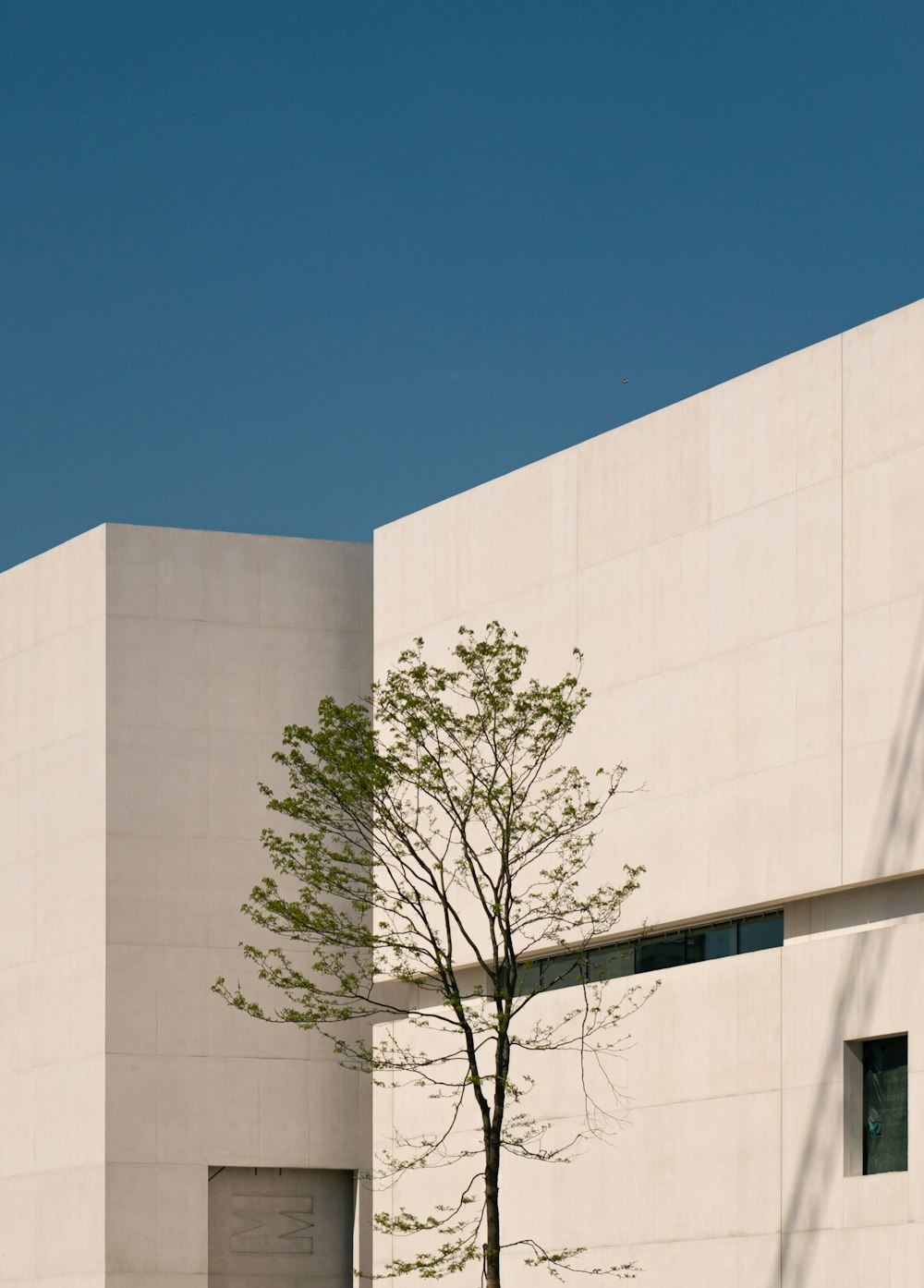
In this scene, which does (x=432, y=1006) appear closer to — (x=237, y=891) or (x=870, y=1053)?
(x=237, y=891)

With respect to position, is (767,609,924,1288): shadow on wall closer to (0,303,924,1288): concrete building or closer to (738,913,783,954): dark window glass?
(0,303,924,1288): concrete building

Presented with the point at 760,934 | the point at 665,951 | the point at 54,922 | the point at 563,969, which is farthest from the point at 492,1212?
the point at 54,922

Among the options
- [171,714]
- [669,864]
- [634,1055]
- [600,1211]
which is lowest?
[600,1211]

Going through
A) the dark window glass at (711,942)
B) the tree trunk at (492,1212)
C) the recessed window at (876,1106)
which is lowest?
the tree trunk at (492,1212)

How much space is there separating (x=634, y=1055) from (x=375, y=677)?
9.21 meters

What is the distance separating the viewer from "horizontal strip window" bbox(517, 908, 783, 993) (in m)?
28.7

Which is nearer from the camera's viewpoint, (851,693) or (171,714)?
(851,693)

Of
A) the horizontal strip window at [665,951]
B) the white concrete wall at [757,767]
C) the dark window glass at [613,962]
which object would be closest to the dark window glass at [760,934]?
the horizontal strip window at [665,951]

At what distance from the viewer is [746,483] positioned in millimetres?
29141

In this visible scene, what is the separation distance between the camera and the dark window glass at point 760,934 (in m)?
28.5

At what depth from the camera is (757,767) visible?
2847 cm

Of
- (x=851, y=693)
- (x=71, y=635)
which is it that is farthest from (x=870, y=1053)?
(x=71, y=635)

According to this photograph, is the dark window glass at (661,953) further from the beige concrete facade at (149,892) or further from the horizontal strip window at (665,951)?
the beige concrete facade at (149,892)

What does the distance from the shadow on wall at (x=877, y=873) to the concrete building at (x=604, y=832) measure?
0.04m
